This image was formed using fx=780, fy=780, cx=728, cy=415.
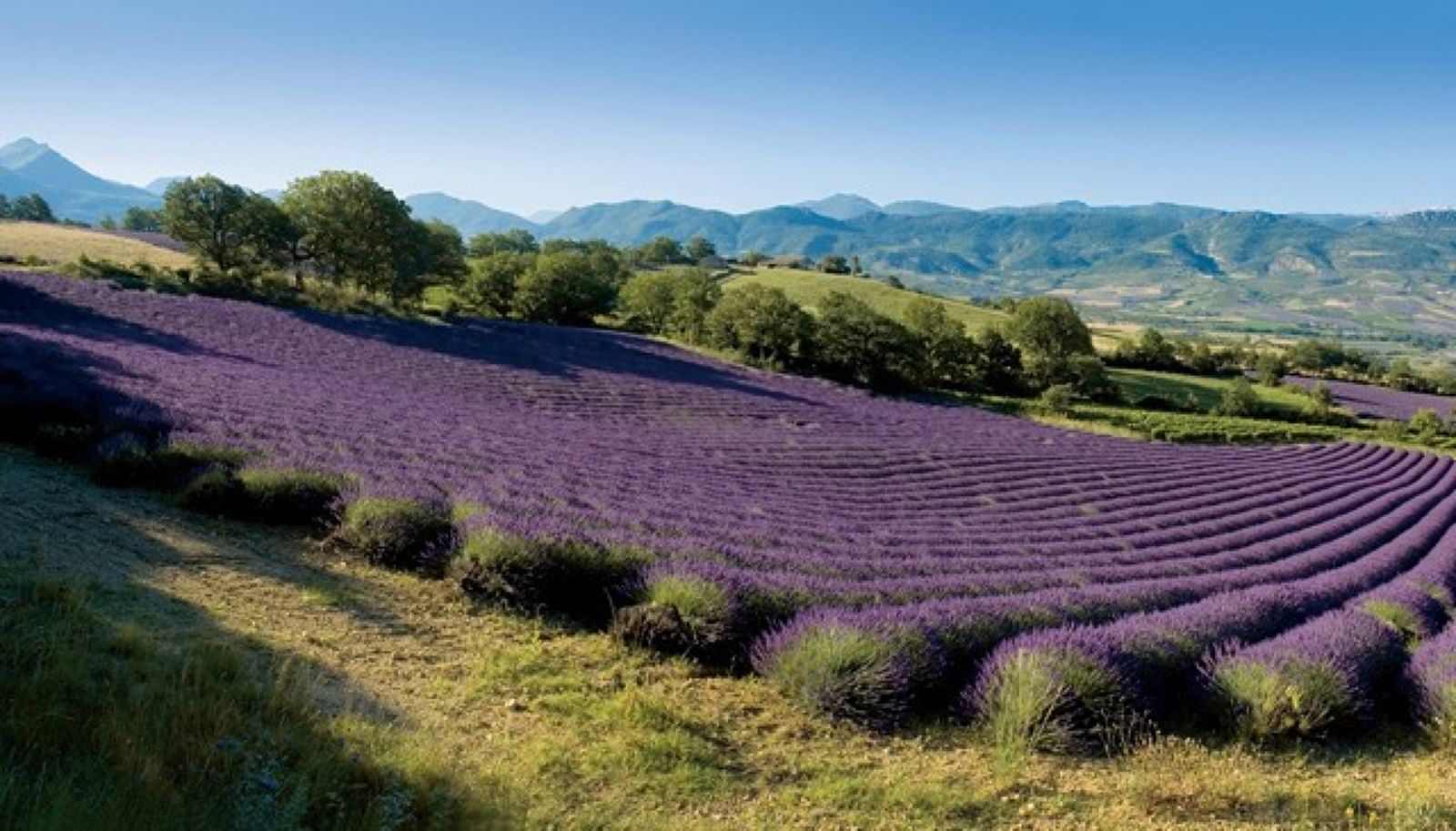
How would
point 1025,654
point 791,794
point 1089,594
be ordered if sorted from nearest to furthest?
point 791,794, point 1025,654, point 1089,594

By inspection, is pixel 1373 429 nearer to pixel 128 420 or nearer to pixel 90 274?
→ pixel 128 420

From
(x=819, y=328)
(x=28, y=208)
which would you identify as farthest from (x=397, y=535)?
(x=28, y=208)

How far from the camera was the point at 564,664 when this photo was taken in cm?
523

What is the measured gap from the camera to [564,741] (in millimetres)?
4195

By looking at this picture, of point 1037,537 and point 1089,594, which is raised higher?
point 1089,594

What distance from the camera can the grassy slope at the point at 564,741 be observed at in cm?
Result: 358

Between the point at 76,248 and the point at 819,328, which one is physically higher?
the point at 76,248

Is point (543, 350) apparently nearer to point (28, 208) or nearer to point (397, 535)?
point (397, 535)

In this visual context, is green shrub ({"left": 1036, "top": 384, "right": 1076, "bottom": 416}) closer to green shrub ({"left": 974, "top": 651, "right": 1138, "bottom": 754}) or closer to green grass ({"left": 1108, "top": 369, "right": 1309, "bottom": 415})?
green grass ({"left": 1108, "top": 369, "right": 1309, "bottom": 415})

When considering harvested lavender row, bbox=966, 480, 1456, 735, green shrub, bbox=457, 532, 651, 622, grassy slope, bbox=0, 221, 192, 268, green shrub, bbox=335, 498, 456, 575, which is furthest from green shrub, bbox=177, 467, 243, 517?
grassy slope, bbox=0, 221, 192, 268

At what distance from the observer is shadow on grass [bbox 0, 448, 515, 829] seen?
105 inches

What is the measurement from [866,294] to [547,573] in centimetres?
9580

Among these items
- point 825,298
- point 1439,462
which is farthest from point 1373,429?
point 825,298

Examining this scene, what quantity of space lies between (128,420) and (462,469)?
3.68 meters
